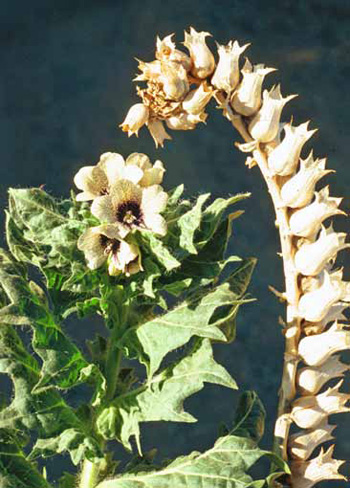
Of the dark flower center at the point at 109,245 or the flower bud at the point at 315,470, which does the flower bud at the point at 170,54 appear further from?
the flower bud at the point at 315,470

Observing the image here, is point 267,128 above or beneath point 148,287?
above

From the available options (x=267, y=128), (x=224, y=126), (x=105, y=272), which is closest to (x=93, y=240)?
(x=105, y=272)

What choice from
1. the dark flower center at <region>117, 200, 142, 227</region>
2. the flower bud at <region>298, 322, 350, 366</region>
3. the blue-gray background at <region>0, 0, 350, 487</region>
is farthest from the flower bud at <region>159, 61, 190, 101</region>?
the blue-gray background at <region>0, 0, 350, 487</region>

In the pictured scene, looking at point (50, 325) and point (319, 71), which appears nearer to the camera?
point (50, 325)

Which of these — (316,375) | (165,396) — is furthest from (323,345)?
(165,396)

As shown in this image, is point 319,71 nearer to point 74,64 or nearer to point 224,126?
point 224,126

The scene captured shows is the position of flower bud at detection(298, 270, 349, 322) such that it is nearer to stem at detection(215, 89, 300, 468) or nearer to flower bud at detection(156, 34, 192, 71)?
stem at detection(215, 89, 300, 468)
